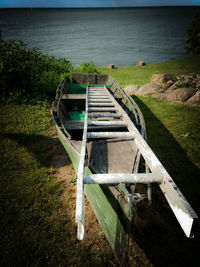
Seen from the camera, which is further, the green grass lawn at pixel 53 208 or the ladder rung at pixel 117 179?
the green grass lawn at pixel 53 208

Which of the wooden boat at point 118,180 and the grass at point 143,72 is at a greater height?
the grass at point 143,72

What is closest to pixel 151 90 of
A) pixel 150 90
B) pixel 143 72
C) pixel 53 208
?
pixel 150 90

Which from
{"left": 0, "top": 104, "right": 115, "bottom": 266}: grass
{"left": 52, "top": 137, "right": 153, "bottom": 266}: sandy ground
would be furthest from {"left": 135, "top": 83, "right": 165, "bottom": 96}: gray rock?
{"left": 52, "top": 137, "right": 153, "bottom": 266}: sandy ground

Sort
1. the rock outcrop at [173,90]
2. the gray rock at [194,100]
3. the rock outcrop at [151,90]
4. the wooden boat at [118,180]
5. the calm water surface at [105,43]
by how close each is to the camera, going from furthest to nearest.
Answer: the calm water surface at [105,43] → the rock outcrop at [151,90] → the rock outcrop at [173,90] → the gray rock at [194,100] → the wooden boat at [118,180]

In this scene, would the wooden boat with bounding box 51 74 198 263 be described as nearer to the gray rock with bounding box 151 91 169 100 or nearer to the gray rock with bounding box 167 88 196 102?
the gray rock with bounding box 167 88 196 102

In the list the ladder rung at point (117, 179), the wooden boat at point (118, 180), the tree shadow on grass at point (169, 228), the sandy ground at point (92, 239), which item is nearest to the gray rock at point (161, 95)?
the tree shadow on grass at point (169, 228)

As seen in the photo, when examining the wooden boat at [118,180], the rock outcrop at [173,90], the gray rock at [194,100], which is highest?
the rock outcrop at [173,90]

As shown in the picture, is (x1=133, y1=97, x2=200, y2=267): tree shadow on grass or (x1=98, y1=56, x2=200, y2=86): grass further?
(x1=98, y1=56, x2=200, y2=86): grass

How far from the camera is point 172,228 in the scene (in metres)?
3.40

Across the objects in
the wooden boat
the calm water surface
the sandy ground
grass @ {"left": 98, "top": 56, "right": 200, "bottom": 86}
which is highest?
the calm water surface

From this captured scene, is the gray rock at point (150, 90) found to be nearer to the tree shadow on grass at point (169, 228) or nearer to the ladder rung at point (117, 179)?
Answer: the tree shadow on grass at point (169, 228)

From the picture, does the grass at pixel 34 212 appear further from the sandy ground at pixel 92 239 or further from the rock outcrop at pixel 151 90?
the rock outcrop at pixel 151 90

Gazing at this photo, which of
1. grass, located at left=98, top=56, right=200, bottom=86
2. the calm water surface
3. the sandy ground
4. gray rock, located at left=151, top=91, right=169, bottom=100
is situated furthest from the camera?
the calm water surface

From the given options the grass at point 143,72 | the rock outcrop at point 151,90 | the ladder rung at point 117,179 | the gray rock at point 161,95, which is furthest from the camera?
the grass at point 143,72
